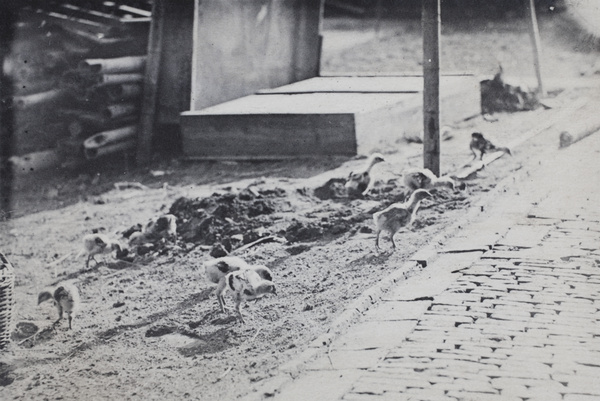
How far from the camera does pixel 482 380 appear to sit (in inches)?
244

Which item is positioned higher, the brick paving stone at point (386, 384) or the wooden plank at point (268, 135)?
the wooden plank at point (268, 135)

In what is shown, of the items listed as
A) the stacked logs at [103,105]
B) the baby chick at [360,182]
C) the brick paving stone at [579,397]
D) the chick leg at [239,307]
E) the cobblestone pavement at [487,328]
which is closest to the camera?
the brick paving stone at [579,397]

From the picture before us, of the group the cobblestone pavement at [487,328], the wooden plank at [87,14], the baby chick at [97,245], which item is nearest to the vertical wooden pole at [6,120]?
the wooden plank at [87,14]

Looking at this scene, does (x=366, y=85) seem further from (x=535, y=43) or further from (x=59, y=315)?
(x=59, y=315)

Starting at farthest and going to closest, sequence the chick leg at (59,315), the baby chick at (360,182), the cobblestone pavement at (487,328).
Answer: the baby chick at (360,182) → the chick leg at (59,315) → the cobblestone pavement at (487,328)

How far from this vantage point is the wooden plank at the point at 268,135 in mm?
14883

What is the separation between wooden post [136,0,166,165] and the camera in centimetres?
1647

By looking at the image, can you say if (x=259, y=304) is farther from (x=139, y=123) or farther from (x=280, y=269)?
(x=139, y=123)

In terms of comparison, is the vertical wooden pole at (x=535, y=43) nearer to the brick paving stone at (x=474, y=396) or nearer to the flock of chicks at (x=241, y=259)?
the flock of chicks at (x=241, y=259)

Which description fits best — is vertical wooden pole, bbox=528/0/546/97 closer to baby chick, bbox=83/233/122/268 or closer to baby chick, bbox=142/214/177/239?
baby chick, bbox=142/214/177/239

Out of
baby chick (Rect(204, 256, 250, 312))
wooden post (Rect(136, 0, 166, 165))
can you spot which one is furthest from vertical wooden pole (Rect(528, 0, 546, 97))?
baby chick (Rect(204, 256, 250, 312))

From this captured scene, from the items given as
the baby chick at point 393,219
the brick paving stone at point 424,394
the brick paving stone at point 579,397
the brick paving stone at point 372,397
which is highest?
the baby chick at point 393,219

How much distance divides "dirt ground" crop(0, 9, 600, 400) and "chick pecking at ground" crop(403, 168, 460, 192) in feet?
0.90

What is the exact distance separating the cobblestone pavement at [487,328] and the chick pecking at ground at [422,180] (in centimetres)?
122
